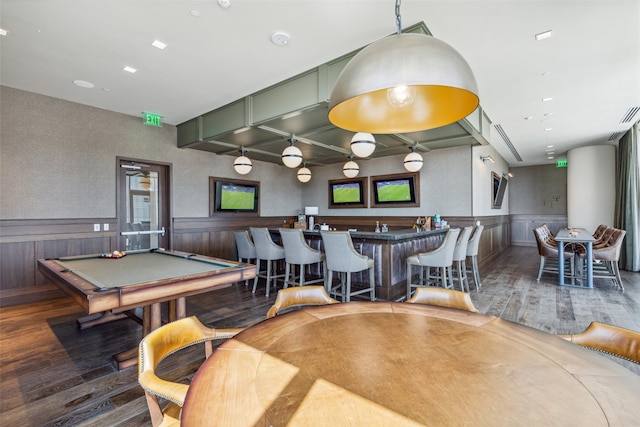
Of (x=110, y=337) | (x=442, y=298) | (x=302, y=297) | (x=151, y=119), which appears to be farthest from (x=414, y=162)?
(x=110, y=337)

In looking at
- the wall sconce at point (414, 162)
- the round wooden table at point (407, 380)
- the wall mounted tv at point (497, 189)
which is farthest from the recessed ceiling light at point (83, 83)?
the wall mounted tv at point (497, 189)

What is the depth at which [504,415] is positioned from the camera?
0.76 meters

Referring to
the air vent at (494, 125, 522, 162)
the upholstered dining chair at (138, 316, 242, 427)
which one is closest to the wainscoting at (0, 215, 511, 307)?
the air vent at (494, 125, 522, 162)

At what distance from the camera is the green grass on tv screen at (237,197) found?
22.3ft

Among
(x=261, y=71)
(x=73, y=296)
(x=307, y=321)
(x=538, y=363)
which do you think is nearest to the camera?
(x=538, y=363)

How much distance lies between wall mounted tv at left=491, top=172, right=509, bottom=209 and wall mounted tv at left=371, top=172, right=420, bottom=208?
2438 mm

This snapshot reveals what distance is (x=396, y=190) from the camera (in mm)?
7051

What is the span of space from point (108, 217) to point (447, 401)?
585 cm

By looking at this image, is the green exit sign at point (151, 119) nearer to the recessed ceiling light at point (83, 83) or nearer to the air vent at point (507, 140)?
the recessed ceiling light at point (83, 83)

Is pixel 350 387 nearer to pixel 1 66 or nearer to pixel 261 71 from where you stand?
pixel 261 71

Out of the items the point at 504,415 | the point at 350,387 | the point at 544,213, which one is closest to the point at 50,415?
the point at 350,387

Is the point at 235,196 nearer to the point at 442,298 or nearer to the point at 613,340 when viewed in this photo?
the point at 442,298

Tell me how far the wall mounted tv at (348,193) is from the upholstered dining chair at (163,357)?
637 centimetres

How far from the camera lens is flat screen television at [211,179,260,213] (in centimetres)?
664
